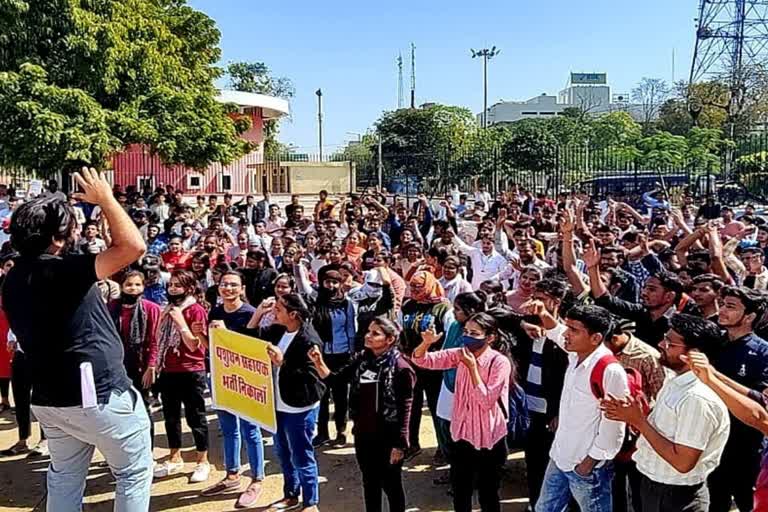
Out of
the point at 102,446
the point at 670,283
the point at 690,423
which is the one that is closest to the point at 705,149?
the point at 670,283

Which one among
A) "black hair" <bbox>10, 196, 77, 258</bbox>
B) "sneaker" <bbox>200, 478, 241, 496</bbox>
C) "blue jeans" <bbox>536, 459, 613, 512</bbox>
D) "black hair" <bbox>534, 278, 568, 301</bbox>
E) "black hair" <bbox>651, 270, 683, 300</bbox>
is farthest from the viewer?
"sneaker" <bbox>200, 478, 241, 496</bbox>

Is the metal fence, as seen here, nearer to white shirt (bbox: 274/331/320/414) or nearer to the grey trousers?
white shirt (bbox: 274/331/320/414)

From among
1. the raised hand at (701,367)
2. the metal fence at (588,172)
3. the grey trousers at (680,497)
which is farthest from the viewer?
the metal fence at (588,172)

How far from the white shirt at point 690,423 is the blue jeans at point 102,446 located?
231 centimetres

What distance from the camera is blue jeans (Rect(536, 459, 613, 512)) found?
12.4ft

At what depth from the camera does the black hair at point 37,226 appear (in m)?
3.16

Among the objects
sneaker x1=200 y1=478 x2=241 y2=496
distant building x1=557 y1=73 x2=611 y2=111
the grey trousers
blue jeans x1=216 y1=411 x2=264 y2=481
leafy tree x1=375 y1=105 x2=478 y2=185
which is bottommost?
sneaker x1=200 y1=478 x2=241 y2=496

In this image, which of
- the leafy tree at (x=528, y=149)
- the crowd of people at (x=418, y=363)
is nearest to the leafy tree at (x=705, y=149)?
the leafy tree at (x=528, y=149)

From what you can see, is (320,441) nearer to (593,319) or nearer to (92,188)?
(593,319)

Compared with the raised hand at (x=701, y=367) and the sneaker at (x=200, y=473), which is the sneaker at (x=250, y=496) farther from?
the raised hand at (x=701, y=367)

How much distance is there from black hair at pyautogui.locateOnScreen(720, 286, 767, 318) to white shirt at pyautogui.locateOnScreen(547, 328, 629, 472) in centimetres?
111

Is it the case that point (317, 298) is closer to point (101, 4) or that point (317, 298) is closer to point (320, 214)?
point (320, 214)

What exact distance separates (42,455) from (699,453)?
5.23 m

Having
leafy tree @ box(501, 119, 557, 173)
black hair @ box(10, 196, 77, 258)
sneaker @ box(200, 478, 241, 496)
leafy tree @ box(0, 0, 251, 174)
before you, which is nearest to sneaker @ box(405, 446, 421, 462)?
sneaker @ box(200, 478, 241, 496)
